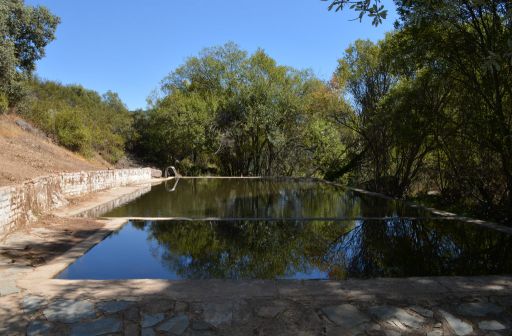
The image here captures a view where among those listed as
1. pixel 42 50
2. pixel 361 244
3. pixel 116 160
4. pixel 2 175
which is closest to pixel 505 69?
pixel 361 244

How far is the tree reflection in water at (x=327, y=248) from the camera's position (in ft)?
15.7

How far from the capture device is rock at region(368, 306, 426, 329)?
3080 mm

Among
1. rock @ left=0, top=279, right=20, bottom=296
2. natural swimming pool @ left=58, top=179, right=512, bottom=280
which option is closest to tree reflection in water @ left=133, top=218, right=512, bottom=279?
natural swimming pool @ left=58, top=179, right=512, bottom=280

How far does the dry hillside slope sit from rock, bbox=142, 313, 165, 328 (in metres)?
6.76

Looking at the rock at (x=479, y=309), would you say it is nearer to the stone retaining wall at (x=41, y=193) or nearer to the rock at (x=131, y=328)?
the rock at (x=131, y=328)

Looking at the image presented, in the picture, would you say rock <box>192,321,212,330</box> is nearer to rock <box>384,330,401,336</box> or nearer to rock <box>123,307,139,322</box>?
rock <box>123,307,139,322</box>

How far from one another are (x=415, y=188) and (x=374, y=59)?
5326mm

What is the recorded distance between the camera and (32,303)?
3.36m

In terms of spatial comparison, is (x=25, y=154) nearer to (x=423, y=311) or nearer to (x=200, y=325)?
(x=200, y=325)

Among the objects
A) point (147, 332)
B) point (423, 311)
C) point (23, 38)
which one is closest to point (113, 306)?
point (147, 332)

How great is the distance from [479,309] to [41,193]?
775cm

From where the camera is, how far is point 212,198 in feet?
42.9

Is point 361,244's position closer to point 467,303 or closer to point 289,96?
point 467,303

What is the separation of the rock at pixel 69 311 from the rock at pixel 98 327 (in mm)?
100
